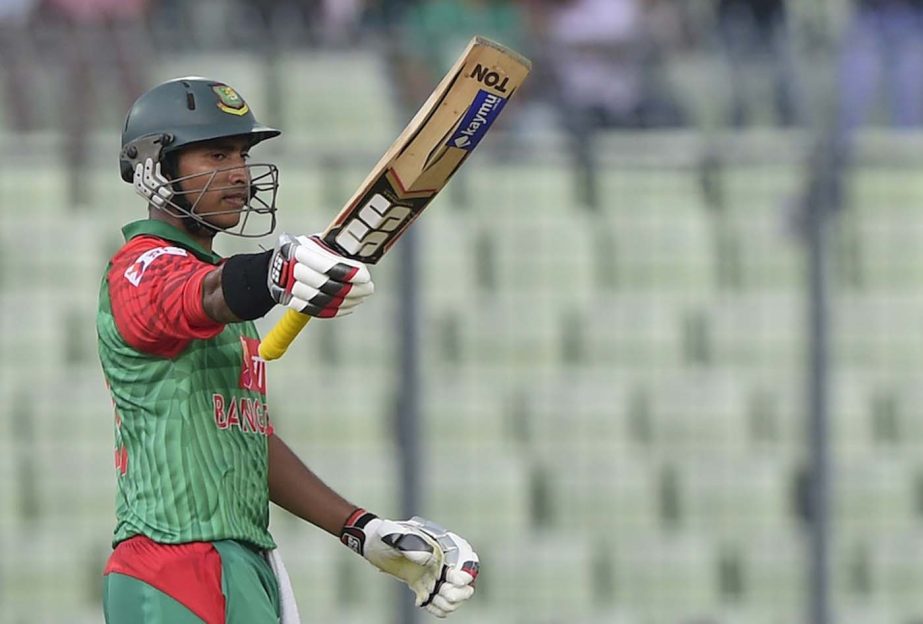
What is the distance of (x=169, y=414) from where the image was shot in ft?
13.4

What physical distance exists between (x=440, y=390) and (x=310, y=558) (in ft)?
2.60

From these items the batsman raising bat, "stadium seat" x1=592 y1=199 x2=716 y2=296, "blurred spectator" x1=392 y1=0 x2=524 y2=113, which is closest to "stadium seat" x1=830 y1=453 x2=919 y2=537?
"stadium seat" x1=592 y1=199 x2=716 y2=296

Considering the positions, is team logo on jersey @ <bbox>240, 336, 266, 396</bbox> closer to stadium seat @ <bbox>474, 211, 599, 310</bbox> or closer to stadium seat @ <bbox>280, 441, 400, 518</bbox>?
stadium seat @ <bbox>280, 441, 400, 518</bbox>

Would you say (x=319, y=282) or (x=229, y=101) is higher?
(x=229, y=101)

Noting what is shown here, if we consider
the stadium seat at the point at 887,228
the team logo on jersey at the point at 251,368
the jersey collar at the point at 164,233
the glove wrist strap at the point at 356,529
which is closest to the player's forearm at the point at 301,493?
the glove wrist strap at the point at 356,529

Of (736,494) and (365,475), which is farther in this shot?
(736,494)

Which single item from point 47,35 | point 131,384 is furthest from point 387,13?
point 131,384

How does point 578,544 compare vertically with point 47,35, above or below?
below

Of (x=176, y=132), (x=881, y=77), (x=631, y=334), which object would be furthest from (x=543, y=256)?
(x=176, y=132)

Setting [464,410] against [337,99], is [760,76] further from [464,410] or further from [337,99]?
[337,99]

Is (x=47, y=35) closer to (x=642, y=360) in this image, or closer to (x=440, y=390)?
(x=440, y=390)

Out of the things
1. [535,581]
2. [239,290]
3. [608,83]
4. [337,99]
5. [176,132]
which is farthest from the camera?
[337,99]

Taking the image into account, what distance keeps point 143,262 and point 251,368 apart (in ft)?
1.32

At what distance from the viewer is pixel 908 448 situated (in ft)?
25.3
